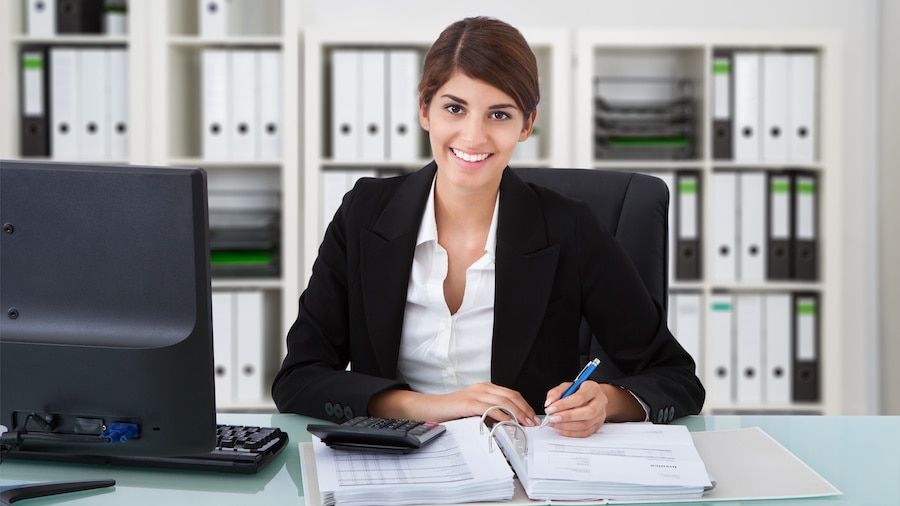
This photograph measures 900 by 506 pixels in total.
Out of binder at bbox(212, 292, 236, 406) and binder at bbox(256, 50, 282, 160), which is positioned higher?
binder at bbox(256, 50, 282, 160)

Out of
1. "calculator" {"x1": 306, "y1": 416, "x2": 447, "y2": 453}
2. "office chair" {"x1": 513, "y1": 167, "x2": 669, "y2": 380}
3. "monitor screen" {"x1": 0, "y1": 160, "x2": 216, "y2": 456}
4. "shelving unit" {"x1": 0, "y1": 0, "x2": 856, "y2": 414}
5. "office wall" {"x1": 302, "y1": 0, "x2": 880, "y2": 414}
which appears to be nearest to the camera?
"monitor screen" {"x1": 0, "y1": 160, "x2": 216, "y2": 456}

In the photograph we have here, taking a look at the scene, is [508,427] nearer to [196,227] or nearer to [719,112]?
[196,227]

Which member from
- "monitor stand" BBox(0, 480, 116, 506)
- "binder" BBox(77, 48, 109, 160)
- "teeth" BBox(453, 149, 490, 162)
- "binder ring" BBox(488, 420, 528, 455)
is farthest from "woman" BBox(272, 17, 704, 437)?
"binder" BBox(77, 48, 109, 160)

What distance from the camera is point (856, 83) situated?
319cm

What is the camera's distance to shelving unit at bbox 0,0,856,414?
2885 millimetres

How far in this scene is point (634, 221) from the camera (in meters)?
→ 1.63

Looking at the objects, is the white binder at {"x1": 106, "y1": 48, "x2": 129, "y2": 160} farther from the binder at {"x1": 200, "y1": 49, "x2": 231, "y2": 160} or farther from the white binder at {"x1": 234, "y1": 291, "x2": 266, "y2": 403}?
the white binder at {"x1": 234, "y1": 291, "x2": 266, "y2": 403}

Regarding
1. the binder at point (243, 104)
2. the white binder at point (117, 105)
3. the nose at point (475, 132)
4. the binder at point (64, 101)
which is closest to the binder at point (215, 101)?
the binder at point (243, 104)

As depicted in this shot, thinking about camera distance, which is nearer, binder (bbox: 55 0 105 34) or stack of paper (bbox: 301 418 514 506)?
stack of paper (bbox: 301 418 514 506)

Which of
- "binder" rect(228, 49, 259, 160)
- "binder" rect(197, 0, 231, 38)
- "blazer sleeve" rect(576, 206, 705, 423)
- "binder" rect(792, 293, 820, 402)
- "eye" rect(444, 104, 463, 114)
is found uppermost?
"binder" rect(197, 0, 231, 38)

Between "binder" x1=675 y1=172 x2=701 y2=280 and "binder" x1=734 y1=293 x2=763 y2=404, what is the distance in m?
0.19

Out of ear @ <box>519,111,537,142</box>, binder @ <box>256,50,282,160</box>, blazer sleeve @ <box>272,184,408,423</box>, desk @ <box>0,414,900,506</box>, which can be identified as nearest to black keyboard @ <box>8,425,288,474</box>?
desk @ <box>0,414,900,506</box>

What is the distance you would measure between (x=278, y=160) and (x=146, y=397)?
2.08 metres

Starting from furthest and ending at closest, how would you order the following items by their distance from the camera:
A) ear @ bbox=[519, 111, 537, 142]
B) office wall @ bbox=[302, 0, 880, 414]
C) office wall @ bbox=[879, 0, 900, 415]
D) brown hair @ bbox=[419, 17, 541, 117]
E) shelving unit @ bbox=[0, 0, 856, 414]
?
office wall @ bbox=[302, 0, 880, 414], office wall @ bbox=[879, 0, 900, 415], shelving unit @ bbox=[0, 0, 856, 414], ear @ bbox=[519, 111, 537, 142], brown hair @ bbox=[419, 17, 541, 117]
